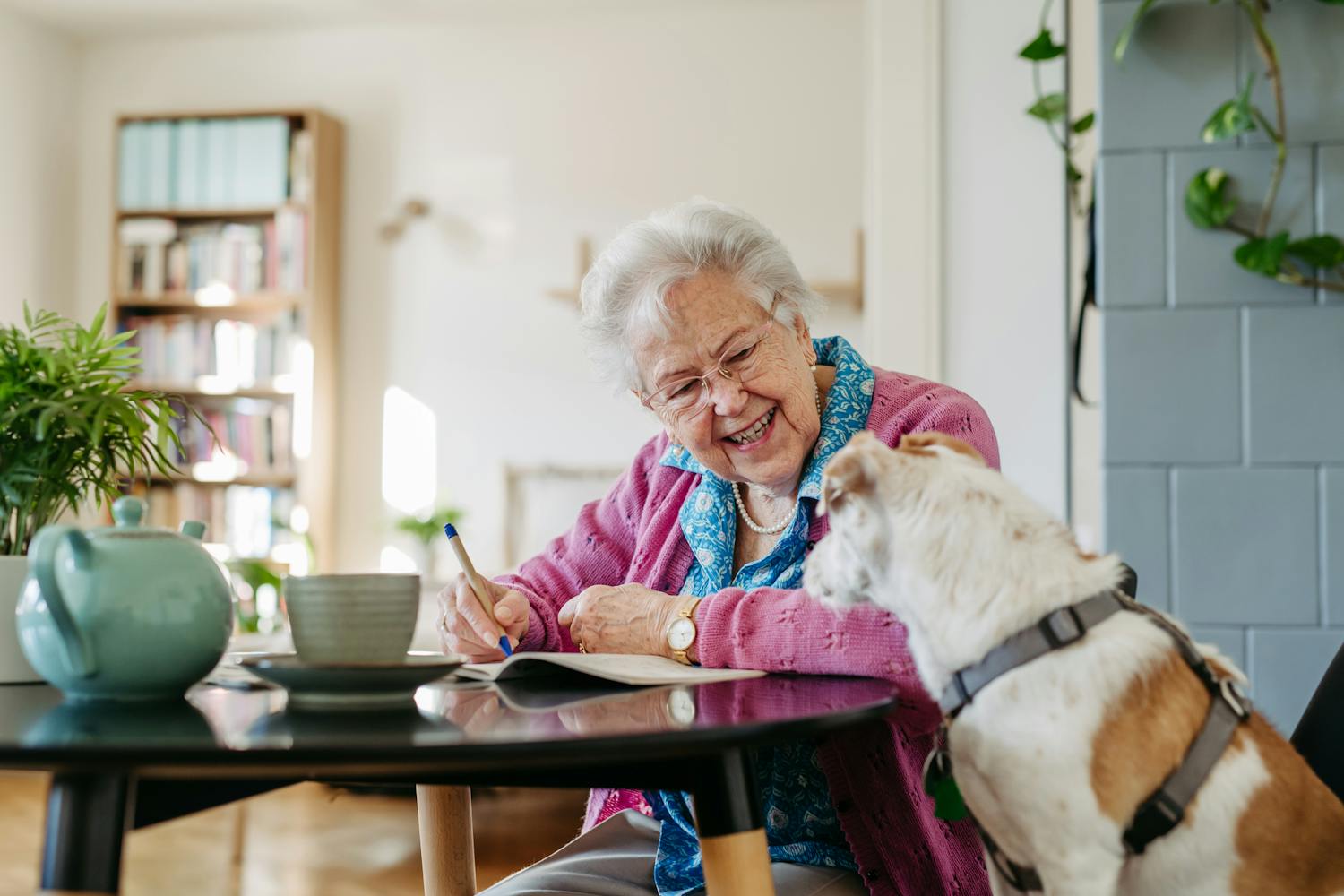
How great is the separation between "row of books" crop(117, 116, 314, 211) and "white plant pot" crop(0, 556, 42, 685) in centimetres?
456

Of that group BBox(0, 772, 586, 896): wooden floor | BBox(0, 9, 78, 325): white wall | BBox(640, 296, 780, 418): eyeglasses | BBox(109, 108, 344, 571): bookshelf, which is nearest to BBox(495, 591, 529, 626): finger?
BBox(640, 296, 780, 418): eyeglasses

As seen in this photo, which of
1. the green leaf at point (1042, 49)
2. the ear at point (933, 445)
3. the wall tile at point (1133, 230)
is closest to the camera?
the ear at point (933, 445)

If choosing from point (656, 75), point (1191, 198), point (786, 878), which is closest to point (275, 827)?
point (786, 878)

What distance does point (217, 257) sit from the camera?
5316mm

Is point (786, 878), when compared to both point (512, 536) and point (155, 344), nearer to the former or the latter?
point (512, 536)

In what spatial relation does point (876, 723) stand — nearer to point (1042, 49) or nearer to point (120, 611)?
point (120, 611)

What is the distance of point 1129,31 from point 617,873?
4.13 ft

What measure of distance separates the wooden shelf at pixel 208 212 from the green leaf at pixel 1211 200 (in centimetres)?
439

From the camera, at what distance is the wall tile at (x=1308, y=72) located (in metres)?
1.57

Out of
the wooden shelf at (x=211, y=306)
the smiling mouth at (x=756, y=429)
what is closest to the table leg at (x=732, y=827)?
the smiling mouth at (x=756, y=429)

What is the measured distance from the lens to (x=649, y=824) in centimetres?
134

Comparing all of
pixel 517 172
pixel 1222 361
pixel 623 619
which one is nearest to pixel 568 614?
pixel 623 619

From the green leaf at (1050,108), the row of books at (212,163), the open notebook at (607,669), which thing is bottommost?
the open notebook at (607,669)

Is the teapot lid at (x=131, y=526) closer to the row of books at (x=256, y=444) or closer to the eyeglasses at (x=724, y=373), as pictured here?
the eyeglasses at (x=724, y=373)
